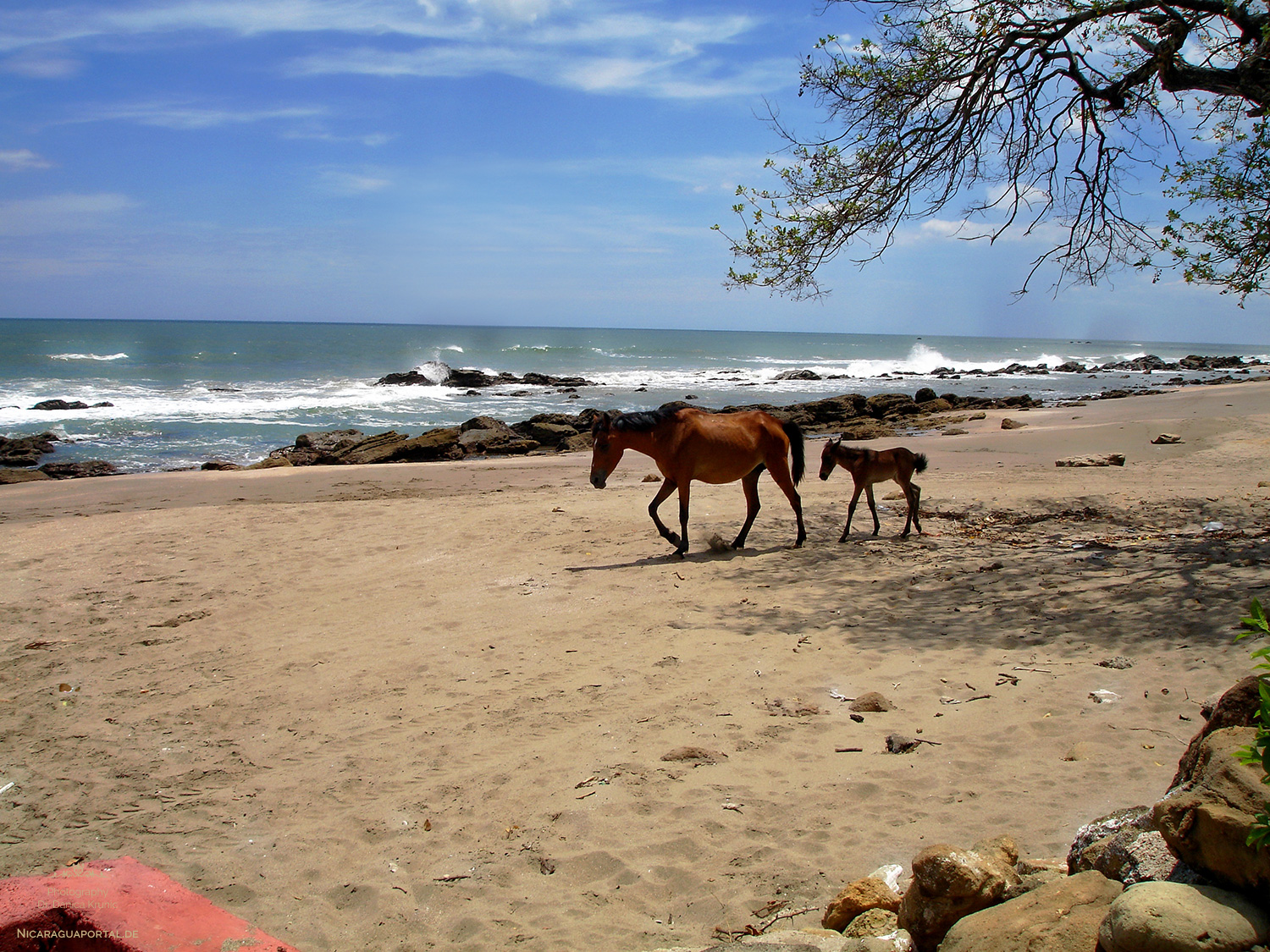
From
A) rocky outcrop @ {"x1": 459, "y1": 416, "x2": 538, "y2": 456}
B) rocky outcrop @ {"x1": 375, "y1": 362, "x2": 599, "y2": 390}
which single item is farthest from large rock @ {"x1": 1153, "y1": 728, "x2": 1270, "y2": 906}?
rocky outcrop @ {"x1": 375, "y1": 362, "x2": 599, "y2": 390}

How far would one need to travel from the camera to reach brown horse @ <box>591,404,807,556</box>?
938 cm

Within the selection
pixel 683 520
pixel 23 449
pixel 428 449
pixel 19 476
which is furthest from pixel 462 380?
pixel 683 520

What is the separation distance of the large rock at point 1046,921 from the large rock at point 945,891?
75 mm

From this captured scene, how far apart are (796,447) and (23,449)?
21.7 metres

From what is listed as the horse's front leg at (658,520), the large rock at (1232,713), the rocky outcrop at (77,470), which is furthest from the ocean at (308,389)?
the large rock at (1232,713)

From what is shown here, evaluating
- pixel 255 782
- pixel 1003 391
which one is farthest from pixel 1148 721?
pixel 1003 391

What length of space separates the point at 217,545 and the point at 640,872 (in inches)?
322

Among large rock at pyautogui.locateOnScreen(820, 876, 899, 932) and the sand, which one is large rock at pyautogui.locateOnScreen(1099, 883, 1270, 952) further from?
the sand

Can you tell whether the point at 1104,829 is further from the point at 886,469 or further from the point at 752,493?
the point at 752,493

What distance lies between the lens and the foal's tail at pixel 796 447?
9.90 metres

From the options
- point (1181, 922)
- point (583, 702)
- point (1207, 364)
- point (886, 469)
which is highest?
point (1207, 364)

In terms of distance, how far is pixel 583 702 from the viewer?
5375 mm

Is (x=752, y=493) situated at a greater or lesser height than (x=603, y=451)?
lesser

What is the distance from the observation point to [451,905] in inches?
136
